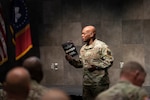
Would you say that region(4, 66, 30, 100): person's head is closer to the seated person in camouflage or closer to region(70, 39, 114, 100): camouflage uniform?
the seated person in camouflage

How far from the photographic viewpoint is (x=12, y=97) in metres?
2.85

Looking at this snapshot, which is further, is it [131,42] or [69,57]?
[131,42]

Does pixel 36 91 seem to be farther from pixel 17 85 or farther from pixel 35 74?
pixel 17 85

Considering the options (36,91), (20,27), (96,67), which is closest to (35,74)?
(36,91)

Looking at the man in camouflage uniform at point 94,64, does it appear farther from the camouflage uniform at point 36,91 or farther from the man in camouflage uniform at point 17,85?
the man in camouflage uniform at point 17,85

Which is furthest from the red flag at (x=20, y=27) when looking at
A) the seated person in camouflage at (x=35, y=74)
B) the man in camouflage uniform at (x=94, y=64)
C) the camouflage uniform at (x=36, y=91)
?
the camouflage uniform at (x=36, y=91)

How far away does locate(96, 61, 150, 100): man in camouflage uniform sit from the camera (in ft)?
10.8

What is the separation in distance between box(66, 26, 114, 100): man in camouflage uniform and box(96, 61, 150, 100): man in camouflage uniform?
2.56 m

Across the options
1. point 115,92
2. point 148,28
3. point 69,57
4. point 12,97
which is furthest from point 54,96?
point 148,28

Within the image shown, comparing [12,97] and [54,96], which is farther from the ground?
[54,96]

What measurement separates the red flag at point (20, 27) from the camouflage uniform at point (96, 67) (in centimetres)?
274

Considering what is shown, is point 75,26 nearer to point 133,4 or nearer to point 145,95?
point 133,4

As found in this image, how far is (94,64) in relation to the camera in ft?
19.8

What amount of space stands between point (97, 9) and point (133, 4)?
0.81 meters
